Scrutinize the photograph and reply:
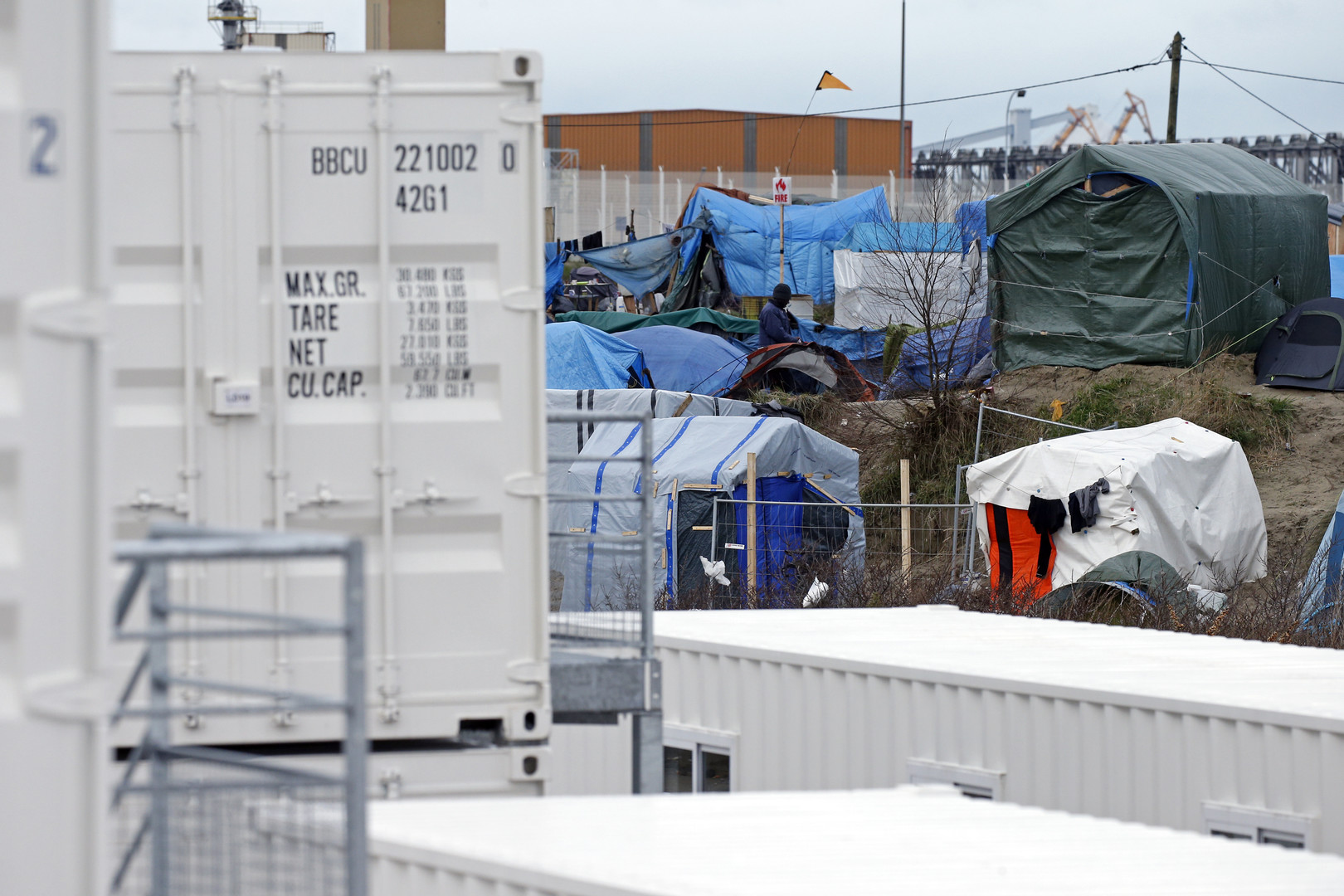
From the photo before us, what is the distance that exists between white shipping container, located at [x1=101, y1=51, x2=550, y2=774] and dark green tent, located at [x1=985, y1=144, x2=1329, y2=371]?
18889 millimetres

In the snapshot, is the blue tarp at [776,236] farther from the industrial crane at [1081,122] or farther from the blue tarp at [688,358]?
the industrial crane at [1081,122]

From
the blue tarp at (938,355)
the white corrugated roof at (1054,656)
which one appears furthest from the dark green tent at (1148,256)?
the white corrugated roof at (1054,656)

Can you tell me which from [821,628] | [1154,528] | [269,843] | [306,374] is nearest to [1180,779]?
[821,628]

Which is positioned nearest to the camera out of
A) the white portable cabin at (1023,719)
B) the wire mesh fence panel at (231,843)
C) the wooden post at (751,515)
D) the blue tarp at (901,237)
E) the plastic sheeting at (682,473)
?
the wire mesh fence panel at (231,843)

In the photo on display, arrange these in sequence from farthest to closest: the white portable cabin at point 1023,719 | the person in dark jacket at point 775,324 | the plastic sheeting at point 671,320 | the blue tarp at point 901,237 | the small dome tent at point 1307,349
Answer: the plastic sheeting at point 671,320 → the blue tarp at point 901,237 → the person in dark jacket at point 775,324 → the small dome tent at point 1307,349 → the white portable cabin at point 1023,719

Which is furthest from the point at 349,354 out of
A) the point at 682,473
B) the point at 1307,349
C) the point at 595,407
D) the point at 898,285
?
the point at 898,285

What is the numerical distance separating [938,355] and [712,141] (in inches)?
1823

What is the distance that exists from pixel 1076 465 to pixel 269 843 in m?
13.2

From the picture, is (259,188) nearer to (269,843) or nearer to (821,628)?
(269,843)

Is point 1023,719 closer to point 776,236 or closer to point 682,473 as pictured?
point 682,473

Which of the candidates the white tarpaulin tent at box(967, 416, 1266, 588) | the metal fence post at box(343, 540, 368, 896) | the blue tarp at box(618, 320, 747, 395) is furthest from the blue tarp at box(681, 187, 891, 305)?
the metal fence post at box(343, 540, 368, 896)

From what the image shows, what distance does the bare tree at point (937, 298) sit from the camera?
2384 cm

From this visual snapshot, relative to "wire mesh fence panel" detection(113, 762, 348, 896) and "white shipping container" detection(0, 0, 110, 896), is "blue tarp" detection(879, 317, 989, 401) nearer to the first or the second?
"wire mesh fence panel" detection(113, 762, 348, 896)

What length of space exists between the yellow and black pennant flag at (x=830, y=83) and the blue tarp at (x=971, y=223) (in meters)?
7.40
